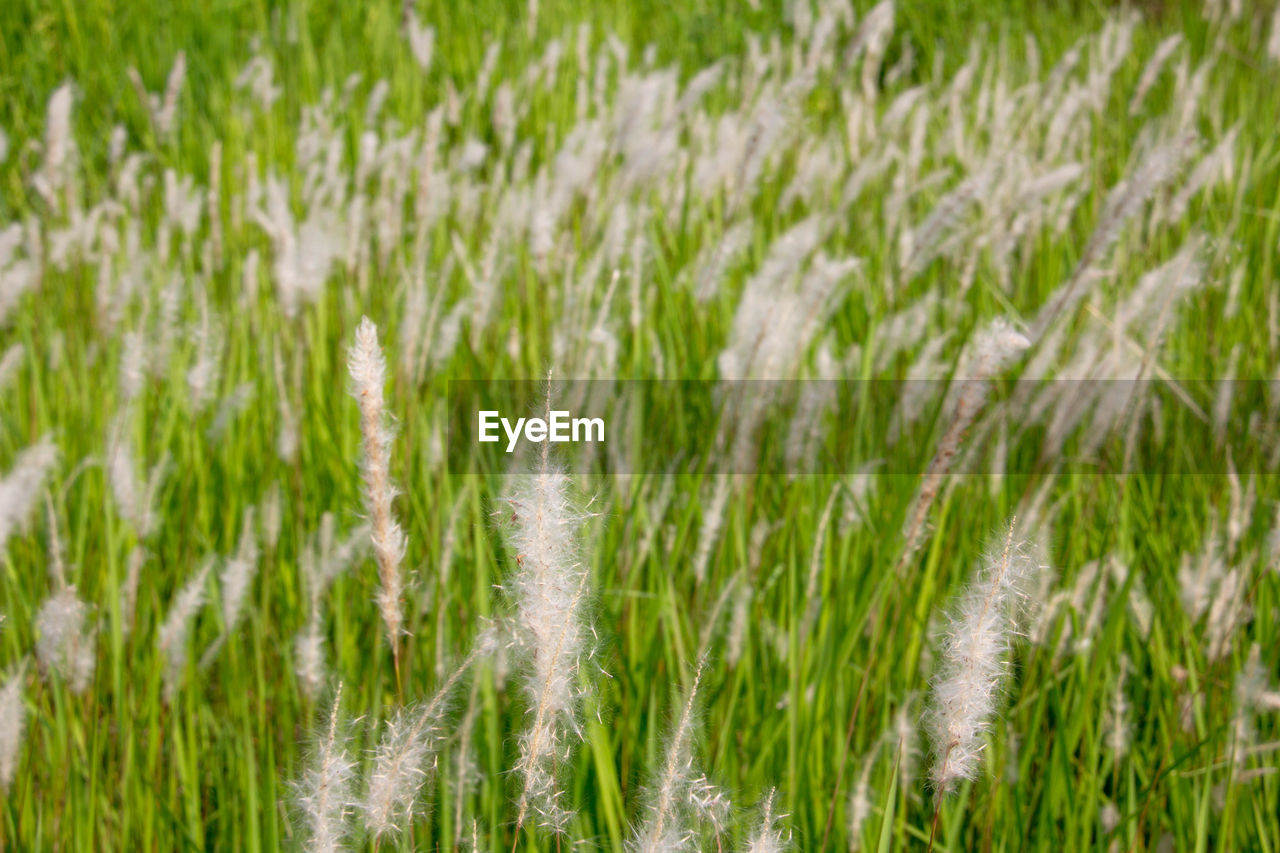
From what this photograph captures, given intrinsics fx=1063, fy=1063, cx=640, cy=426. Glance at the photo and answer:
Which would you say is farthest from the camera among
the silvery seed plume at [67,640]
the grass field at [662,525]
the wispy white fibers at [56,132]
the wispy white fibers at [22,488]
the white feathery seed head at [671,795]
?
the wispy white fibers at [56,132]

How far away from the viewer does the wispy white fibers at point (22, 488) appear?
1005mm

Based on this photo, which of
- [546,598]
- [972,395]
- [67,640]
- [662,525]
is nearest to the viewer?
[546,598]

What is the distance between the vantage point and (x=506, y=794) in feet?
3.00

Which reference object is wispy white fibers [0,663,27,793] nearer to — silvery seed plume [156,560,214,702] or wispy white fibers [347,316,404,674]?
silvery seed plume [156,560,214,702]

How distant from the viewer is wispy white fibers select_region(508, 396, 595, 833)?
0.55m

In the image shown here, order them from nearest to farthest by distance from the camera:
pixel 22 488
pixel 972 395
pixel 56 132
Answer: pixel 972 395 < pixel 22 488 < pixel 56 132

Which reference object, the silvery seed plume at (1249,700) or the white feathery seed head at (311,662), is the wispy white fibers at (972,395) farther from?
the white feathery seed head at (311,662)

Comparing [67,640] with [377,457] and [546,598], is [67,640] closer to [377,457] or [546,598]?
[377,457]

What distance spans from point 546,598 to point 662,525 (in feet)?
2.57

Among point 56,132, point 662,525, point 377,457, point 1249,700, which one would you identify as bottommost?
point 1249,700

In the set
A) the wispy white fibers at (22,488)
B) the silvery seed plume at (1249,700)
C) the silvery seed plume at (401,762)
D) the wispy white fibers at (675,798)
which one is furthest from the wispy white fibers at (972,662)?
the wispy white fibers at (22,488)

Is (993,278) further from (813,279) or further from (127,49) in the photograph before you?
(127,49)

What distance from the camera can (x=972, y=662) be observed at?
57 centimetres

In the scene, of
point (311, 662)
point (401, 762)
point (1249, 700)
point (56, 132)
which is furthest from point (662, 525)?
point (56, 132)
